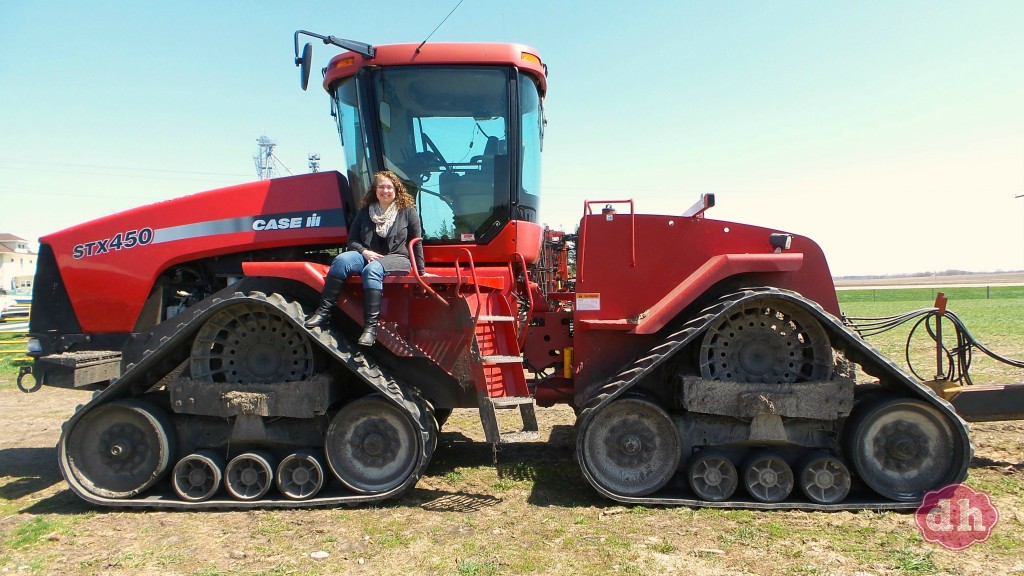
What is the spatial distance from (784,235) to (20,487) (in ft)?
21.9

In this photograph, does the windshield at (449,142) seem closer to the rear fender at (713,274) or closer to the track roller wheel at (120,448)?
the rear fender at (713,274)

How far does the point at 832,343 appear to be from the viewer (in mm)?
4426

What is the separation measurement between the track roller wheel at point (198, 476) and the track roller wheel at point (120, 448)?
138mm

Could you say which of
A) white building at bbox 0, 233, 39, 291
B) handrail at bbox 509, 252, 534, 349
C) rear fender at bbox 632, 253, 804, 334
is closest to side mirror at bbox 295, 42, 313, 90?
handrail at bbox 509, 252, 534, 349

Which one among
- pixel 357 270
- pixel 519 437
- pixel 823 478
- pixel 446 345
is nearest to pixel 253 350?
pixel 357 270

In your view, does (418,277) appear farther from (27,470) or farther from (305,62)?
(27,470)

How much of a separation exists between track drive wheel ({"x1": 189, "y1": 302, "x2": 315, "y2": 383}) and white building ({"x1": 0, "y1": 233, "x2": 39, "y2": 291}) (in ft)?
259

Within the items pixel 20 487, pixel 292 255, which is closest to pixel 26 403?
pixel 20 487

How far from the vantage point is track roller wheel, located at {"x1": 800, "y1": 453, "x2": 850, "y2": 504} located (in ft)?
13.9

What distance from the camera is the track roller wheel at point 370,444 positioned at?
448 centimetres

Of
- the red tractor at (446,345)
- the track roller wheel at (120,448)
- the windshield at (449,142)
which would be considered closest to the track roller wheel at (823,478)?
the red tractor at (446,345)

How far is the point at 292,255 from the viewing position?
521cm

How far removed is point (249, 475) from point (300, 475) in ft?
1.24

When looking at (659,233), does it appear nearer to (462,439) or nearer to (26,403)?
(462,439)
